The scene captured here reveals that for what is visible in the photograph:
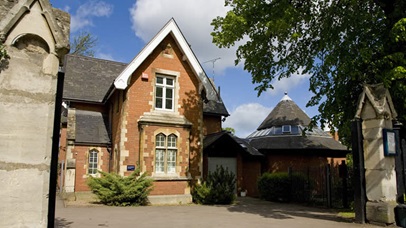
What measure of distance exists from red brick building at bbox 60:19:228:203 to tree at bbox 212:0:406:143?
4348 mm

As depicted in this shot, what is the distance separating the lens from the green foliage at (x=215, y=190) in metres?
16.5

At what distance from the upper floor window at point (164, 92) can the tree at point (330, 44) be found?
4.67 metres

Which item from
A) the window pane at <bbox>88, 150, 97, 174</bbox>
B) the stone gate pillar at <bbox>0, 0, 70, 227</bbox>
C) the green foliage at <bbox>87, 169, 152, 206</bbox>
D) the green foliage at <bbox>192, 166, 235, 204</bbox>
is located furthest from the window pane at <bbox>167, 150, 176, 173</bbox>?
the stone gate pillar at <bbox>0, 0, 70, 227</bbox>

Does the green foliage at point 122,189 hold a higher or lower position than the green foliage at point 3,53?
lower

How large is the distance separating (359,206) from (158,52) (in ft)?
40.8

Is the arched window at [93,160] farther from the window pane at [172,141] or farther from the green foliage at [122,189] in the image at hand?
the window pane at [172,141]

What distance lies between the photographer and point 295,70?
1567 cm

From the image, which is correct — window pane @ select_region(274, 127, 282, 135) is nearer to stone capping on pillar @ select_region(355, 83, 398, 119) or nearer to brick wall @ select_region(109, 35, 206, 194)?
brick wall @ select_region(109, 35, 206, 194)

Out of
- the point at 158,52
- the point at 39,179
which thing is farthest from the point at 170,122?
the point at 39,179

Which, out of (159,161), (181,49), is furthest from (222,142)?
(181,49)

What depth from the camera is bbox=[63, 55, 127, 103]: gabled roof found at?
2102 centimetres

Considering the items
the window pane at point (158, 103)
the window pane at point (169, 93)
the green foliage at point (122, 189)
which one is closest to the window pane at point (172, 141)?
the window pane at point (158, 103)

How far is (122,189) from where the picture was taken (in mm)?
14820

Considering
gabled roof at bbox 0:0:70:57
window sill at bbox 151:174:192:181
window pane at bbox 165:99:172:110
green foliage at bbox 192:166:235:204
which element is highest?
window pane at bbox 165:99:172:110
